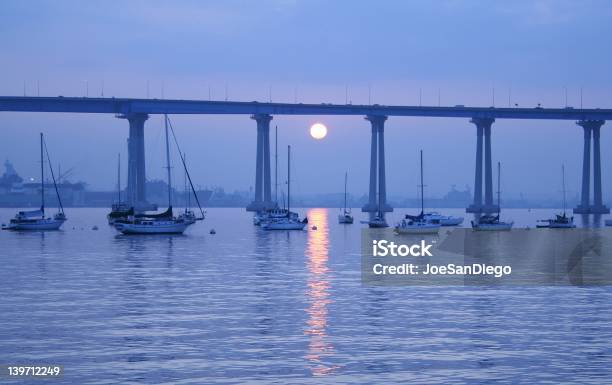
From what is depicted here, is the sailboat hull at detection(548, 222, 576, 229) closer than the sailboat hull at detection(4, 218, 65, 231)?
No

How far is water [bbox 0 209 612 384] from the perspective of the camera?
2508 centimetres

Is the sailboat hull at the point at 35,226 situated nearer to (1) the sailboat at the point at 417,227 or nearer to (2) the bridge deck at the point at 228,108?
(2) the bridge deck at the point at 228,108

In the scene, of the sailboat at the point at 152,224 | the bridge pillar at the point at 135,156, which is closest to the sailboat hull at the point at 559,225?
Result: the sailboat at the point at 152,224

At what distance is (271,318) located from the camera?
1374 inches

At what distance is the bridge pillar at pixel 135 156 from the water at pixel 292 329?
112 meters

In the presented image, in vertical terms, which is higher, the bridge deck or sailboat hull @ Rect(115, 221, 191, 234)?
the bridge deck

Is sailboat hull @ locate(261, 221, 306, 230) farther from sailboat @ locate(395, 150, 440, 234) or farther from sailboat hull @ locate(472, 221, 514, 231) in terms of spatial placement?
sailboat hull @ locate(472, 221, 514, 231)

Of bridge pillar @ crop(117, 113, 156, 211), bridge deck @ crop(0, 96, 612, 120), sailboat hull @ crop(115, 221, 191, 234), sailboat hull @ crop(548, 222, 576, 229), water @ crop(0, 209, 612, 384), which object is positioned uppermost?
bridge deck @ crop(0, 96, 612, 120)

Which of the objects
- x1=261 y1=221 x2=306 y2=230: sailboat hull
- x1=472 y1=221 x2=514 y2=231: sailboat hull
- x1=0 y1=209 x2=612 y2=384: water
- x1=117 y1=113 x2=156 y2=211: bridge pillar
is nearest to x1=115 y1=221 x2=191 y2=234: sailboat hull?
x1=261 y1=221 x2=306 y2=230: sailboat hull

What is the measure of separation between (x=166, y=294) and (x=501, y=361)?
777 inches
